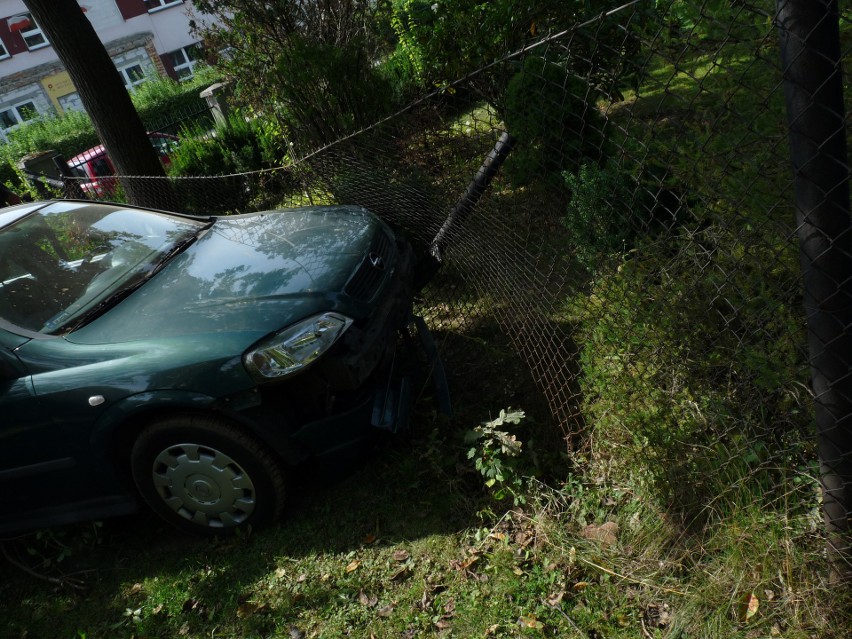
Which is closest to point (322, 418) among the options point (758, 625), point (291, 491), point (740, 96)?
point (291, 491)

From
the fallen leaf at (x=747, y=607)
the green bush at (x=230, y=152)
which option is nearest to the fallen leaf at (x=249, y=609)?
the fallen leaf at (x=747, y=607)

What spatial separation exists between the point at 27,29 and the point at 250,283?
38.6 metres

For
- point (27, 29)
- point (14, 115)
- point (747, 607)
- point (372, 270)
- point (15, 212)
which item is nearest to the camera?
point (747, 607)

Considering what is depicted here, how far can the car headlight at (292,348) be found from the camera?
120 inches

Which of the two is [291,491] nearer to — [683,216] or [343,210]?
[343,210]

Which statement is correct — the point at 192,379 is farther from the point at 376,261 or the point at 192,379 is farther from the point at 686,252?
the point at 686,252

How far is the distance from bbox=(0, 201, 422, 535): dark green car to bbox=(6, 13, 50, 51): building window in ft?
123

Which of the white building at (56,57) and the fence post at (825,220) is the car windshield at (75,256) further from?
the white building at (56,57)

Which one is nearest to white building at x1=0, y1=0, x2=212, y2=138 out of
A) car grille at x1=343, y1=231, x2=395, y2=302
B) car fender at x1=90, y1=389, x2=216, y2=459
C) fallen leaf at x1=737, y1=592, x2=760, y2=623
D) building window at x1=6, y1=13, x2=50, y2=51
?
building window at x1=6, y1=13, x2=50, y2=51

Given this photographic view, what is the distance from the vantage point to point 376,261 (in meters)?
3.74

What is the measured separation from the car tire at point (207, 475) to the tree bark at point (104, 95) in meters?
5.06

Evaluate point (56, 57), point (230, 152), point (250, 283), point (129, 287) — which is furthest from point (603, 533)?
point (56, 57)

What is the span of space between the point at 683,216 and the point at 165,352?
113 inches

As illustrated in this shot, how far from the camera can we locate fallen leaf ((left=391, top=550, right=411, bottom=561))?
3.07 meters
